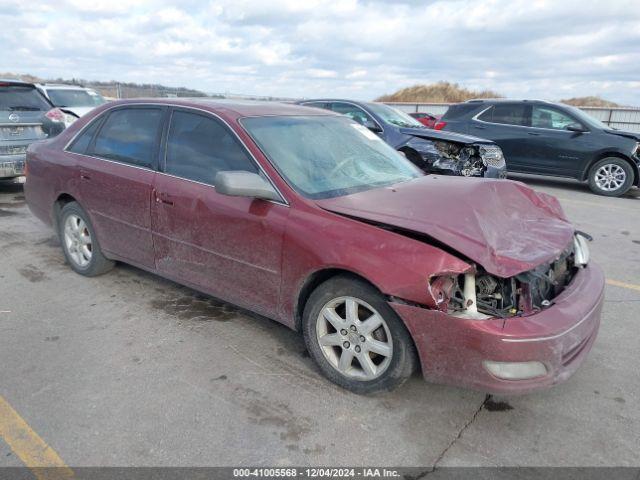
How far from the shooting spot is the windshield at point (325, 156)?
3.34 meters

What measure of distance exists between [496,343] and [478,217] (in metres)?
0.80

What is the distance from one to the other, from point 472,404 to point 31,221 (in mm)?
6163

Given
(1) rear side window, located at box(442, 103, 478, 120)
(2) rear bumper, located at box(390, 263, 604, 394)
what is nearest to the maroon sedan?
(2) rear bumper, located at box(390, 263, 604, 394)

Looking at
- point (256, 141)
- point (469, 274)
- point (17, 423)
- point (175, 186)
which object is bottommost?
point (17, 423)

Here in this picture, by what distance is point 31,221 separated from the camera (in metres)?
6.75

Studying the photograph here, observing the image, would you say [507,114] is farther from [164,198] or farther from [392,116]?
[164,198]

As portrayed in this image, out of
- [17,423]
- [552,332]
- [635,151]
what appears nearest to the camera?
[552,332]

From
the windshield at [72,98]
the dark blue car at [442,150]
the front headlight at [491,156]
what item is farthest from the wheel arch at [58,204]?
the windshield at [72,98]

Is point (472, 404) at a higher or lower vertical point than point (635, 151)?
lower

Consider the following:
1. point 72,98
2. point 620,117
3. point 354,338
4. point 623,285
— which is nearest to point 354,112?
point 623,285

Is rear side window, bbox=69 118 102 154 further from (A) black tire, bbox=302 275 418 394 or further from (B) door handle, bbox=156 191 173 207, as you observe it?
(A) black tire, bbox=302 275 418 394

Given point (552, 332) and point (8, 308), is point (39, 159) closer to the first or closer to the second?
point (8, 308)

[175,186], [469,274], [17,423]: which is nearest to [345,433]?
[469,274]

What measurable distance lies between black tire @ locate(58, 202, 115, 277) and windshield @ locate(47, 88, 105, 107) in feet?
31.0
